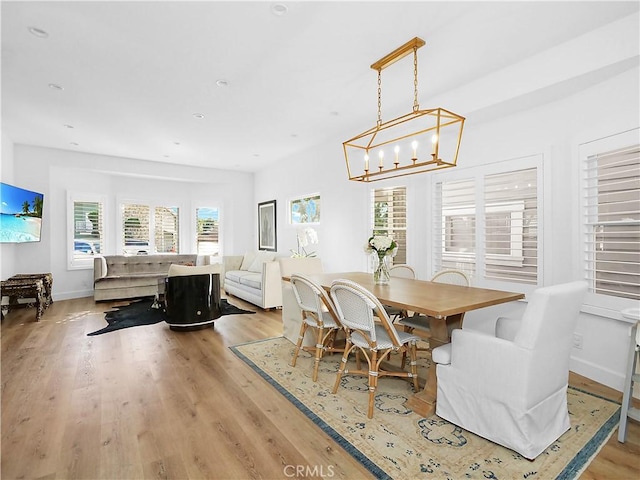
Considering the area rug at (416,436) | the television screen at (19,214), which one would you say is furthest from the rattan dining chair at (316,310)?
the television screen at (19,214)

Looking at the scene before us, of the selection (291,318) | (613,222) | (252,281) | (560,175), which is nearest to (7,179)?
(252,281)

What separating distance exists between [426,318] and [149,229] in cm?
670

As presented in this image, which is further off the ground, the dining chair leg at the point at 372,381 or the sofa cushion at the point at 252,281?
the sofa cushion at the point at 252,281

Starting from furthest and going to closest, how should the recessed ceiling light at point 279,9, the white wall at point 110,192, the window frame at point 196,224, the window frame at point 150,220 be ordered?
the window frame at point 196,224
the window frame at point 150,220
the white wall at point 110,192
the recessed ceiling light at point 279,9

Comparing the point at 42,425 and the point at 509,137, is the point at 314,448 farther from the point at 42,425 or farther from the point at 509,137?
the point at 509,137

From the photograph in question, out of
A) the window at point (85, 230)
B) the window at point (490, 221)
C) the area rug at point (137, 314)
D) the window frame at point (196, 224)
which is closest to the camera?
the window at point (490, 221)

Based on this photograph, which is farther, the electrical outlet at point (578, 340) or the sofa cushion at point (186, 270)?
the sofa cushion at point (186, 270)

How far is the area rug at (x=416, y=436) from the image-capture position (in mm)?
1805

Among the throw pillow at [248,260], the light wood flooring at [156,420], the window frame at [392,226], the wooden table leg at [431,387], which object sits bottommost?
the light wood flooring at [156,420]

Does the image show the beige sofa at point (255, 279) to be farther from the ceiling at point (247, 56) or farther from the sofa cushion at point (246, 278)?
the ceiling at point (247, 56)

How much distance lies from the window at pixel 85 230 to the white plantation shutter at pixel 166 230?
110cm

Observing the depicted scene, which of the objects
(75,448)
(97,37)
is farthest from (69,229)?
(75,448)

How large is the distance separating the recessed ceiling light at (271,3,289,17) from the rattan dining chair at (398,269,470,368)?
99.4 inches

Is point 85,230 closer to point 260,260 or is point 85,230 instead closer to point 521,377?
point 260,260
